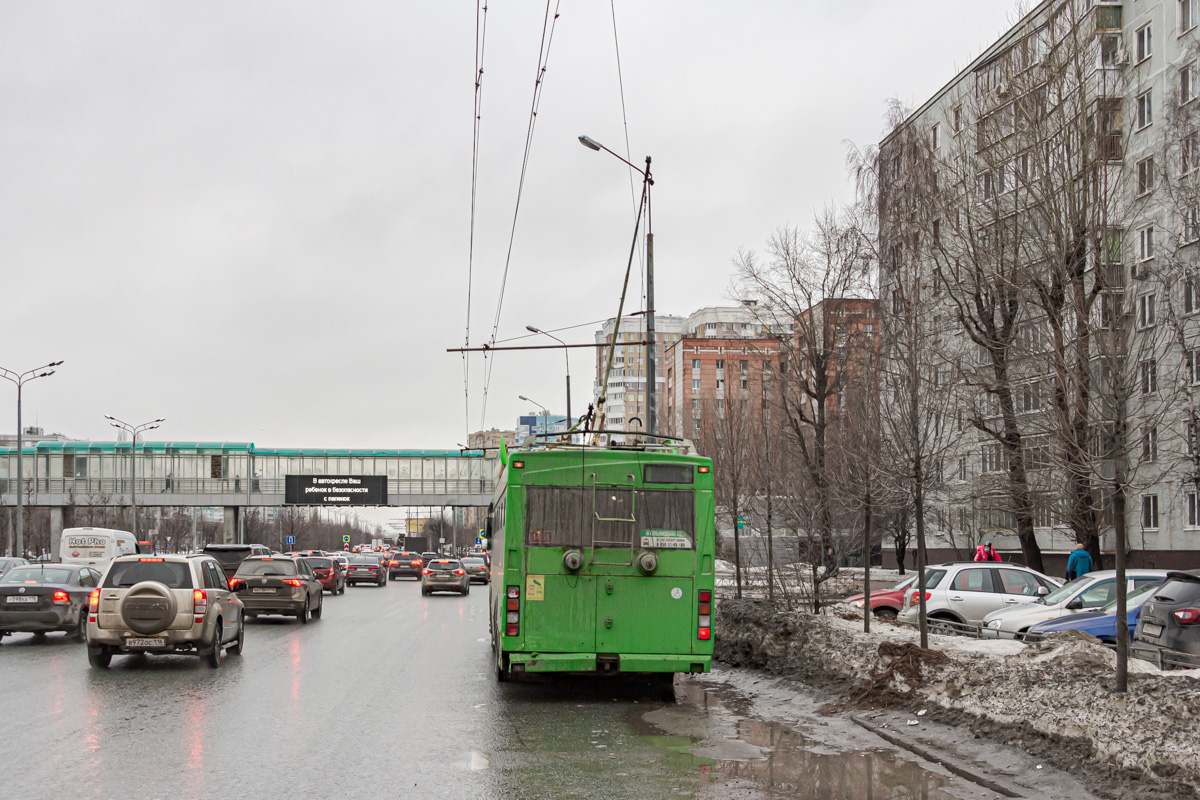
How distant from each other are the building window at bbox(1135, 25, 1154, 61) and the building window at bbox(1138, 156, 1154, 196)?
894cm

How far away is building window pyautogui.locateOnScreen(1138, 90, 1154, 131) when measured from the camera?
122ft

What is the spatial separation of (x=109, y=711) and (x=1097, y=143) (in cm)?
2152

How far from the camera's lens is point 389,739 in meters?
10.3

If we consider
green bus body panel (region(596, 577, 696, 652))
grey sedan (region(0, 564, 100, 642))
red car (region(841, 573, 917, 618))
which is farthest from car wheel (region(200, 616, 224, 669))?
red car (region(841, 573, 917, 618))

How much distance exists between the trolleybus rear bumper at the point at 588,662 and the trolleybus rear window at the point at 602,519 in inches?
48.3

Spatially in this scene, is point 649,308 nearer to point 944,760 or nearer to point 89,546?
point 944,760

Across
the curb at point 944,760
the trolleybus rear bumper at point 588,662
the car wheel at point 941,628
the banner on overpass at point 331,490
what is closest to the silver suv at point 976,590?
the car wheel at point 941,628

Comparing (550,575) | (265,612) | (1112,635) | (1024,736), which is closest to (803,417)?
(265,612)

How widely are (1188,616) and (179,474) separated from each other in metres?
A: 73.7

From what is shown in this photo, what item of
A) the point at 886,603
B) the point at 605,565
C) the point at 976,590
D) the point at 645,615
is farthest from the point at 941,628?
the point at 605,565

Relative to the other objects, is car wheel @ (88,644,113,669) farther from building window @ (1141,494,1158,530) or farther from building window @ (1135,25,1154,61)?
building window @ (1135,25,1154,61)

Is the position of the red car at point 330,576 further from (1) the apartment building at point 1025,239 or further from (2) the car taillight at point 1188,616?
(2) the car taillight at point 1188,616

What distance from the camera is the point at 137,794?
302 inches

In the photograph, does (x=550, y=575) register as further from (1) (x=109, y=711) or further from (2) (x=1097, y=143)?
(2) (x=1097, y=143)
